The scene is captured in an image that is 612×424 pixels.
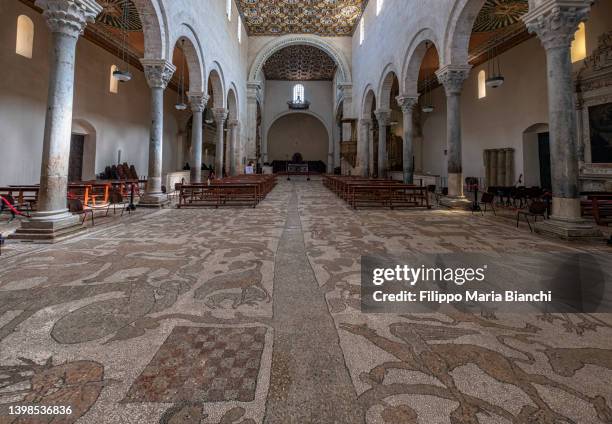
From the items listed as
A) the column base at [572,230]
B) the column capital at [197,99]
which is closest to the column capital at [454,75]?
the column base at [572,230]

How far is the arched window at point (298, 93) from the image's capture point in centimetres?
3123

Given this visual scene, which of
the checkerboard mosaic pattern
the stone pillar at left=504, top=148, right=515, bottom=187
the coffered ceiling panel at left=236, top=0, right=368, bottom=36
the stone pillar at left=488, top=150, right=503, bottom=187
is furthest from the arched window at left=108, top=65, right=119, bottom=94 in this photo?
the stone pillar at left=504, top=148, right=515, bottom=187

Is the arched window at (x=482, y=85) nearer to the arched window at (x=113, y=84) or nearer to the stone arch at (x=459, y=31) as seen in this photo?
the stone arch at (x=459, y=31)

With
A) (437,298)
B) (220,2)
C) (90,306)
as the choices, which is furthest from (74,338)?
(220,2)

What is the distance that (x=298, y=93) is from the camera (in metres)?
31.3

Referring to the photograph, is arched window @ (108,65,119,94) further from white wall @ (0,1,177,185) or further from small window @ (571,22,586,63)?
small window @ (571,22,586,63)

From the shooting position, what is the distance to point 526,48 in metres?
13.2

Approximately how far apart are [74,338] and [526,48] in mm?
17608

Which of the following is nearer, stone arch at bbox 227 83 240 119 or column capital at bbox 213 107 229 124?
column capital at bbox 213 107 229 124

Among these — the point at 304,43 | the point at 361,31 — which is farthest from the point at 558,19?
the point at 304,43

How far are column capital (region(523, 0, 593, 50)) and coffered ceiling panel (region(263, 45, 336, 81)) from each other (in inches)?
837

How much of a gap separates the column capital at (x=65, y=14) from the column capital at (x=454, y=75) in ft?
29.7

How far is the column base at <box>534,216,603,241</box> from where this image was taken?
5.11 metres

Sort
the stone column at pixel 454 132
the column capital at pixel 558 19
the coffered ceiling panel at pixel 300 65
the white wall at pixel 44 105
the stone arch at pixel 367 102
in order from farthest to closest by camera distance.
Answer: the coffered ceiling panel at pixel 300 65
the stone arch at pixel 367 102
the white wall at pixel 44 105
the stone column at pixel 454 132
the column capital at pixel 558 19
